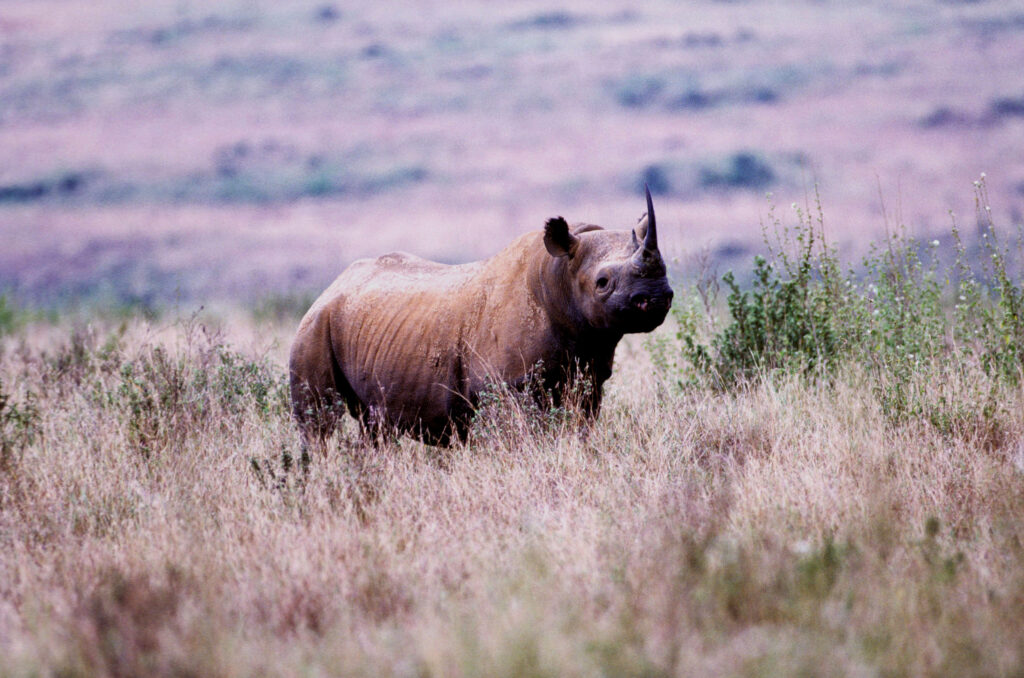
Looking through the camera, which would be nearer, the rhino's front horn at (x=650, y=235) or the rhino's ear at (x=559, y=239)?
the rhino's front horn at (x=650, y=235)

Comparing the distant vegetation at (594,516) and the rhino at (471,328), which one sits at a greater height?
the rhino at (471,328)

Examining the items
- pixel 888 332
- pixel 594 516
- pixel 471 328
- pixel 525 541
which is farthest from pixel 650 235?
pixel 888 332

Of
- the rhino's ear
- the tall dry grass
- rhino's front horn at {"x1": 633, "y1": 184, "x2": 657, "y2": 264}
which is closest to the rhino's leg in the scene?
the tall dry grass

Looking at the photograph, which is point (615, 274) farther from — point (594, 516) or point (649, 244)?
point (594, 516)

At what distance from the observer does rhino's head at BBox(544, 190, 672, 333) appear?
5.96 m

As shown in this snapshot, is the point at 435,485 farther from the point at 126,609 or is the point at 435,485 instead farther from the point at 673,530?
the point at 126,609

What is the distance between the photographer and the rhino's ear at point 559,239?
6336mm

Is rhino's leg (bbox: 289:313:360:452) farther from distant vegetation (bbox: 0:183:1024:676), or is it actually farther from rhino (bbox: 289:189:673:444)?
distant vegetation (bbox: 0:183:1024:676)

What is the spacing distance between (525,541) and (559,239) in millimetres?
2086

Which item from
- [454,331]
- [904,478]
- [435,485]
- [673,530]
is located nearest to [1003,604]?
[673,530]

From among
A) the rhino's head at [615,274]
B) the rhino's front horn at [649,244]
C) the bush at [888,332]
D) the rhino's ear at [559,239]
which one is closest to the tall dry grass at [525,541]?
the bush at [888,332]

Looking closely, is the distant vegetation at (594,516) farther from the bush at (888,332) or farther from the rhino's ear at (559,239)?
the rhino's ear at (559,239)

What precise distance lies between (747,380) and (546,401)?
232 centimetres

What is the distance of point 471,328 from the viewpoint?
6.89 m
